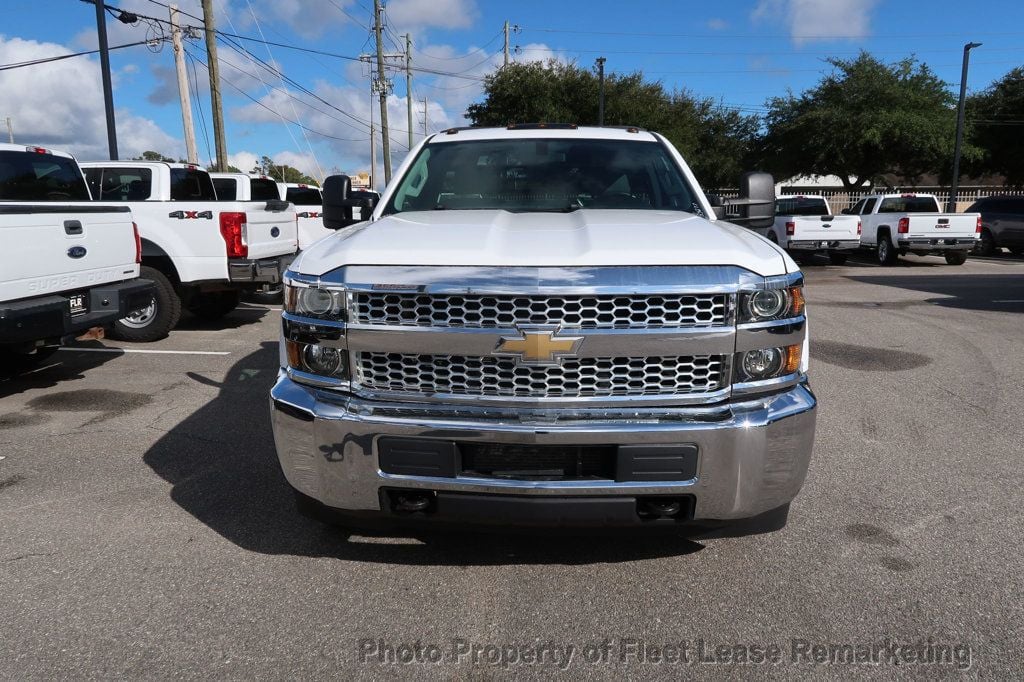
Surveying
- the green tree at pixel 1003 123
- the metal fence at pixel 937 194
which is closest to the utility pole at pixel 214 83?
the metal fence at pixel 937 194

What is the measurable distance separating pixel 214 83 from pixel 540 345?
72.5ft

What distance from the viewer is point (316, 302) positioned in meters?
2.81

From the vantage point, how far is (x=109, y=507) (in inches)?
153

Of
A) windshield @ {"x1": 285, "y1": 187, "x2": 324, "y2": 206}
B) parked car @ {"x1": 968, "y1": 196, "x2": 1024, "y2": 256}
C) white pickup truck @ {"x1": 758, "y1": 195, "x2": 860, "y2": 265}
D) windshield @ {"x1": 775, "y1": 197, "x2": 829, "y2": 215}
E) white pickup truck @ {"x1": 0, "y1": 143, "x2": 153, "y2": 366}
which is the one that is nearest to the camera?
white pickup truck @ {"x1": 0, "y1": 143, "x2": 153, "y2": 366}

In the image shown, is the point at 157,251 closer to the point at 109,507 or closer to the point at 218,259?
the point at 218,259

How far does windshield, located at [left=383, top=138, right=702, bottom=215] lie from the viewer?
4184 mm

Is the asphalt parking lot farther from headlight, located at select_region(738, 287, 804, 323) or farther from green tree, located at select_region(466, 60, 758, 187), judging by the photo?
green tree, located at select_region(466, 60, 758, 187)

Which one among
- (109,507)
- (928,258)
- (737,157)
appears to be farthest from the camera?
(737,157)

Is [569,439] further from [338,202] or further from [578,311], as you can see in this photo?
[338,202]

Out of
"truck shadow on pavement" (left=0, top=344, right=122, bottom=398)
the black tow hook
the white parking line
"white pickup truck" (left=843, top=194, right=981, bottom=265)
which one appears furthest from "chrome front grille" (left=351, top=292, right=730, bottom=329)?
"white pickup truck" (left=843, top=194, right=981, bottom=265)

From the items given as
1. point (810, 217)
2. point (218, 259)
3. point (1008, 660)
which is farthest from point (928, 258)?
point (1008, 660)

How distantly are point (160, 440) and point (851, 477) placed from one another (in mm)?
4264

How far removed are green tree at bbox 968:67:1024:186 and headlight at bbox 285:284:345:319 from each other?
4401 cm

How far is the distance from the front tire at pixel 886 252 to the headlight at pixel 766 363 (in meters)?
18.4
